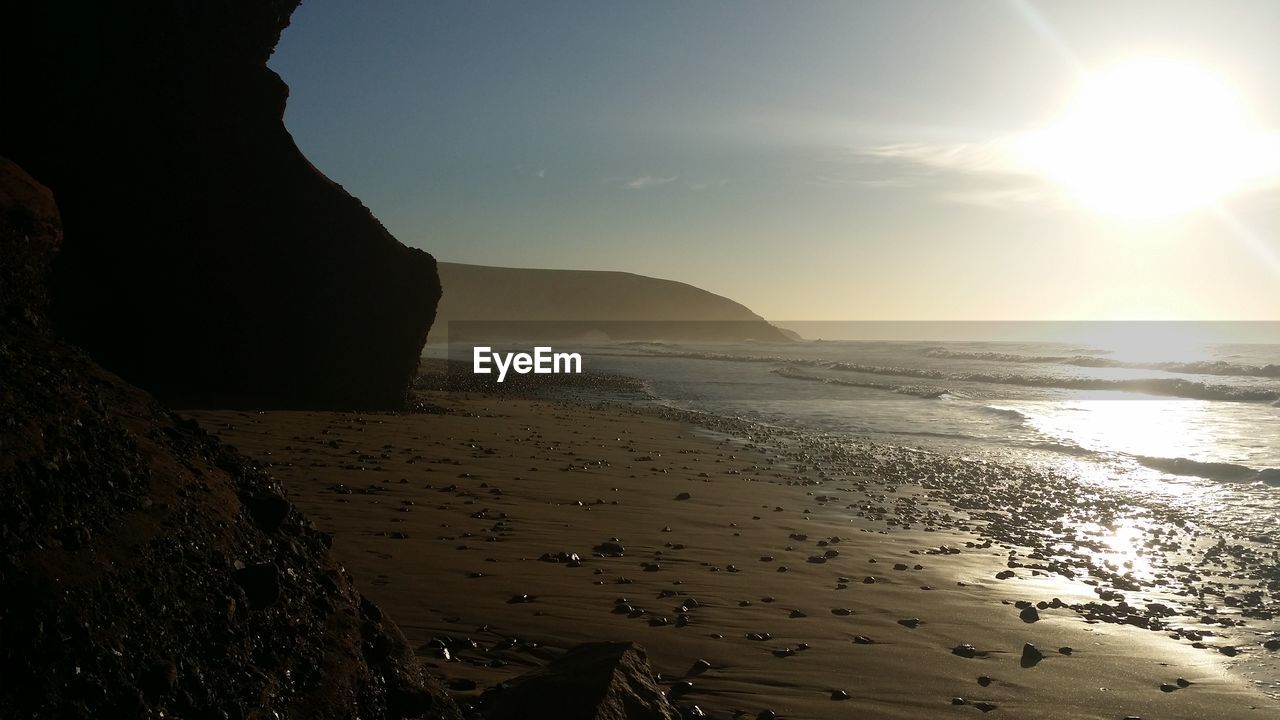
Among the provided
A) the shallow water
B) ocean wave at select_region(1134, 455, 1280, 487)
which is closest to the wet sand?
the shallow water

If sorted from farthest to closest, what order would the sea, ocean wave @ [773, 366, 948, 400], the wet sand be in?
ocean wave @ [773, 366, 948, 400] → the sea → the wet sand

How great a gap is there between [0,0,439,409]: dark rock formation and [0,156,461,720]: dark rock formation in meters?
6.72

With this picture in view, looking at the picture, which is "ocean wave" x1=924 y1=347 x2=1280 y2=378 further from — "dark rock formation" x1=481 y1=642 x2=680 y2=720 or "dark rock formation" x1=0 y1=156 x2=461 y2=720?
"dark rock formation" x1=0 y1=156 x2=461 y2=720

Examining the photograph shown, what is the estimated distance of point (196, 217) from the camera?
11711 mm

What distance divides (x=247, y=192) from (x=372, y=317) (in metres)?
A: 2.82

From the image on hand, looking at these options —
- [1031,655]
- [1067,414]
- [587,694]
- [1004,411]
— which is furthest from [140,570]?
[1067,414]

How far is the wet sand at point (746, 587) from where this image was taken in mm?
4621

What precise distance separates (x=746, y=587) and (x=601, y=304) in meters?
121

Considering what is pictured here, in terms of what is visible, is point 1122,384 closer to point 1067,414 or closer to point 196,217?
point 1067,414

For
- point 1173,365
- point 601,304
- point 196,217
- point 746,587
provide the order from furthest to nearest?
point 601,304 < point 1173,365 < point 196,217 < point 746,587

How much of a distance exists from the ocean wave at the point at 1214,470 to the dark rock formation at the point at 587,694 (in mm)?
12962

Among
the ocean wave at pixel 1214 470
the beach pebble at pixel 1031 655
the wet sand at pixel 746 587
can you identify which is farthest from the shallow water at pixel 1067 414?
the beach pebble at pixel 1031 655

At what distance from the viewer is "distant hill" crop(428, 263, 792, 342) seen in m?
118

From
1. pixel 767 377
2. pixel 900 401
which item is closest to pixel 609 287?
pixel 767 377
